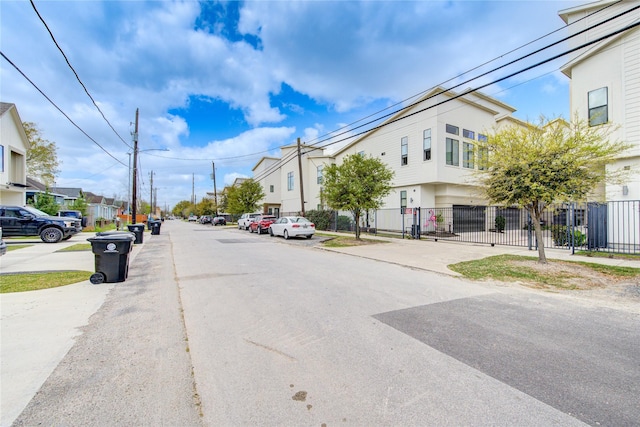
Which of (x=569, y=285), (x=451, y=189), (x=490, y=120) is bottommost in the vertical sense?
(x=569, y=285)

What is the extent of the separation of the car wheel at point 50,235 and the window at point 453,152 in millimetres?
24510

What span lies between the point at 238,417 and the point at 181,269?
7.73 metres

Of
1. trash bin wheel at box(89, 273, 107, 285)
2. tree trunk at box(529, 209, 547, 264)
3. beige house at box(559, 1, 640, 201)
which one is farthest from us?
beige house at box(559, 1, 640, 201)

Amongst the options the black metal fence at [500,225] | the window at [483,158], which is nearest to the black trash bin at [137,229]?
the black metal fence at [500,225]

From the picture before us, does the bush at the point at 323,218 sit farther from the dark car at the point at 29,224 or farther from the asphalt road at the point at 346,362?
the asphalt road at the point at 346,362

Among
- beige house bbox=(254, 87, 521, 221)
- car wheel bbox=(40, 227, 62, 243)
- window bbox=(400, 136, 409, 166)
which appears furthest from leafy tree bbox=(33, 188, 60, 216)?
window bbox=(400, 136, 409, 166)

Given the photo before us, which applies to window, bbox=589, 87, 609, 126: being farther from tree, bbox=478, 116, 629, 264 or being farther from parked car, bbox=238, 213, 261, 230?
parked car, bbox=238, 213, 261, 230

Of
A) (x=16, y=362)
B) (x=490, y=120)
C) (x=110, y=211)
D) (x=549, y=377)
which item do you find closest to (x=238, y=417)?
(x=16, y=362)

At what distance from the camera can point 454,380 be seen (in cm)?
303

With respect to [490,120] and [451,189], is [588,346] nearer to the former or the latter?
[451,189]

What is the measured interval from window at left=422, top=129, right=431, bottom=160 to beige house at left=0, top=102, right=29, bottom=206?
1144 inches

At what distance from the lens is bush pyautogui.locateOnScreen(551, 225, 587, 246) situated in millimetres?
12578

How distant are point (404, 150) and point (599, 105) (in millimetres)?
11504

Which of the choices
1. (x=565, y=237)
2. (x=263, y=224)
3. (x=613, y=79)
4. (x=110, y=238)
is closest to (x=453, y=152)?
(x=613, y=79)
